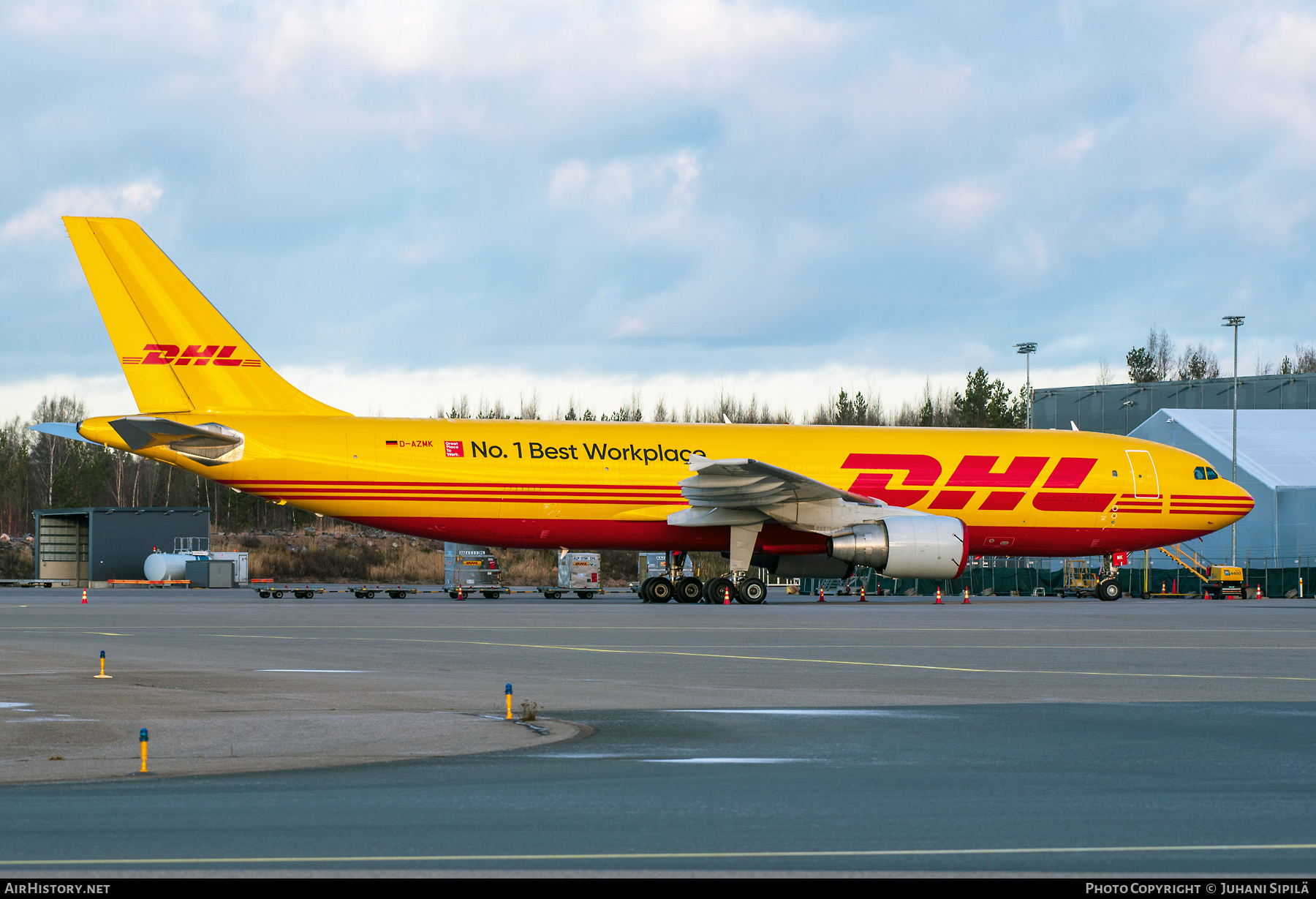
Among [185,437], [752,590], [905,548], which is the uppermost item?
[185,437]

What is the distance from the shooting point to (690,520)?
3634 cm

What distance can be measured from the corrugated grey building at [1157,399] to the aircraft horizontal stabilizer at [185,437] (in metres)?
56.3

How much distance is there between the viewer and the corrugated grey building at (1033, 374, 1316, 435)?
79.3 meters

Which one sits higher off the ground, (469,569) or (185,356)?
(185,356)

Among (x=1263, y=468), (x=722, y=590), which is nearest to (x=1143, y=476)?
(x=722, y=590)

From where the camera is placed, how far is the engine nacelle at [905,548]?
112ft

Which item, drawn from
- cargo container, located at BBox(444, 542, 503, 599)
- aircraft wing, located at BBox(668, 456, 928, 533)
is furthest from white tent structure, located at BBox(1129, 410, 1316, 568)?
cargo container, located at BBox(444, 542, 503, 599)

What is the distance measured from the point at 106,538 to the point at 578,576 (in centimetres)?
2755

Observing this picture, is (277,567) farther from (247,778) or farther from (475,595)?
(247,778)

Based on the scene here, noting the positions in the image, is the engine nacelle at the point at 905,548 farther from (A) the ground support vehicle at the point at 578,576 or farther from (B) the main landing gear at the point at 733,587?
(A) the ground support vehicle at the point at 578,576

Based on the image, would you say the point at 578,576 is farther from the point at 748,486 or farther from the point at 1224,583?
the point at 1224,583

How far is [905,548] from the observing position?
34.2 meters

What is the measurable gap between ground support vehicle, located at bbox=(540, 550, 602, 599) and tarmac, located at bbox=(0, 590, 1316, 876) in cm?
2271

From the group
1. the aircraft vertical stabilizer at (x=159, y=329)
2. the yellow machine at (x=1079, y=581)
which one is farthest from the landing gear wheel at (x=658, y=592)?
the yellow machine at (x=1079, y=581)
